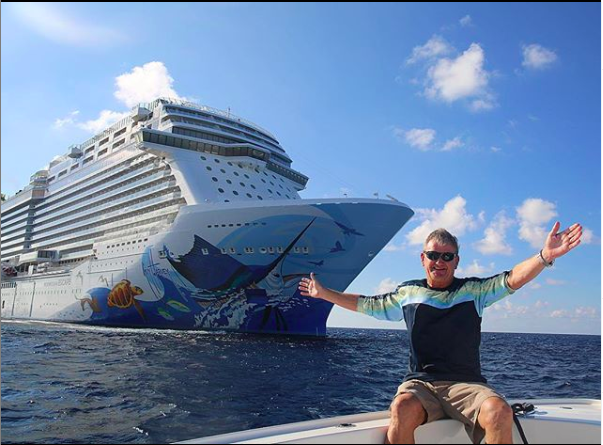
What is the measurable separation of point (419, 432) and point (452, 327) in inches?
21.5

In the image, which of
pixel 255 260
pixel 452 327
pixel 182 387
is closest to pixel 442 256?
pixel 452 327

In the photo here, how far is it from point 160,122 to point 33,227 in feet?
62.8

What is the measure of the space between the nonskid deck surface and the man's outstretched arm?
0.77 m

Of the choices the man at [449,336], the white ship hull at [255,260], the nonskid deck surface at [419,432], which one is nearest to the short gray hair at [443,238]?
the man at [449,336]

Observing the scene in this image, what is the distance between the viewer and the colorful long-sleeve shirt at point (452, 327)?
240cm

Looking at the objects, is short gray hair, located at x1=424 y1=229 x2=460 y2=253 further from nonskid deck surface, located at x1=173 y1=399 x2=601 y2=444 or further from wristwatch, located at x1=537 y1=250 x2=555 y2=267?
nonskid deck surface, located at x1=173 y1=399 x2=601 y2=444

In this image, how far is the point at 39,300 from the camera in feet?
102

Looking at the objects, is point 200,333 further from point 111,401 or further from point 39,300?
point 39,300

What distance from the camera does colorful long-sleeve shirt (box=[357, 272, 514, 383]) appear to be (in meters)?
2.40

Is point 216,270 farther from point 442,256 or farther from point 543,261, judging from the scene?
point 543,261

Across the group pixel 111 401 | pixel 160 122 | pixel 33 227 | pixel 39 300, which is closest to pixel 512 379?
pixel 111 401

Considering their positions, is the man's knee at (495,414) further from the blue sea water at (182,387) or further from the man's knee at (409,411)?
the blue sea water at (182,387)

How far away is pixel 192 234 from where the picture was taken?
1936cm

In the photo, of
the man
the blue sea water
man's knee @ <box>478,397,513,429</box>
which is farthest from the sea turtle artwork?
man's knee @ <box>478,397,513,429</box>
